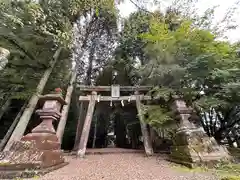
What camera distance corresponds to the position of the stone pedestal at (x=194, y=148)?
3.05 metres

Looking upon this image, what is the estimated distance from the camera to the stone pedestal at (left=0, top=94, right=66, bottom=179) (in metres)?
2.44

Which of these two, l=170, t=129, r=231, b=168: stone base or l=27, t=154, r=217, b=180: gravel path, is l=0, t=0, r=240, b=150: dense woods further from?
l=27, t=154, r=217, b=180: gravel path

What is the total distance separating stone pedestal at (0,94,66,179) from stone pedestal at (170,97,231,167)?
2874 mm

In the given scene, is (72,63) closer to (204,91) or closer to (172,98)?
(172,98)

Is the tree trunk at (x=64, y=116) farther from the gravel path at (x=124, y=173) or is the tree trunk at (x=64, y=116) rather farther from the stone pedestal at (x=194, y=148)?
the stone pedestal at (x=194, y=148)

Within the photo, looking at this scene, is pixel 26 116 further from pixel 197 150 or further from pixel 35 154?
pixel 197 150

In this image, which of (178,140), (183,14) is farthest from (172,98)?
(183,14)

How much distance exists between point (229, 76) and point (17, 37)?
22.7 ft

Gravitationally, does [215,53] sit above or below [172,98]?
above

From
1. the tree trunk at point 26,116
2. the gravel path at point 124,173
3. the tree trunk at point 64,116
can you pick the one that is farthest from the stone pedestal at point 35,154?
the tree trunk at point 64,116

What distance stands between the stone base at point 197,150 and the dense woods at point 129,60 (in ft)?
3.23

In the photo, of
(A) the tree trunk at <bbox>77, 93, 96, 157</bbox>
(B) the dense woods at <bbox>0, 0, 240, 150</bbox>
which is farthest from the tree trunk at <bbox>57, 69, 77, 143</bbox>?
(A) the tree trunk at <bbox>77, 93, 96, 157</bbox>

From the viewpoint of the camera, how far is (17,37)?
4.90 m

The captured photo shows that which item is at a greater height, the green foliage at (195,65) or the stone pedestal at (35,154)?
the green foliage at (195,65)
